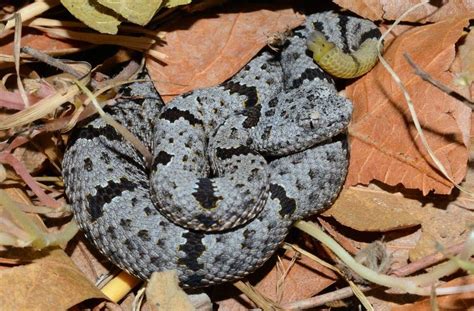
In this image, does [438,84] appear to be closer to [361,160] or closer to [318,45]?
[361,160]

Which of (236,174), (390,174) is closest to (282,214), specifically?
(236,174)

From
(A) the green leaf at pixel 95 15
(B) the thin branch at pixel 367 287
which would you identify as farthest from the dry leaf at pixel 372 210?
(A) the green leaf at pixel 95 15

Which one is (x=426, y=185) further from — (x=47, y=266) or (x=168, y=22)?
(x=47, y=266)

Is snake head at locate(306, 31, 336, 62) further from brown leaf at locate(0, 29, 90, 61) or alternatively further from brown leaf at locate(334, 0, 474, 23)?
brown leaf at locate(0, 29, 90, 61)

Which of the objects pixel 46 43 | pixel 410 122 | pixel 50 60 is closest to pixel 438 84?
pixel 410 122

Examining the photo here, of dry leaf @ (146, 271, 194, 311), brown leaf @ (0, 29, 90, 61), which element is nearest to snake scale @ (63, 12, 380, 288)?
dry leaf @ (146, 271, 194, 311)

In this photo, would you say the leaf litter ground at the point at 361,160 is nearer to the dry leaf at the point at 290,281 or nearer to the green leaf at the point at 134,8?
the dry leaf at the point at 290,281
